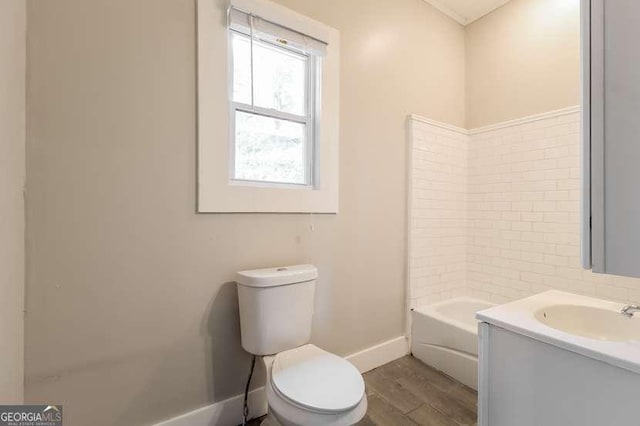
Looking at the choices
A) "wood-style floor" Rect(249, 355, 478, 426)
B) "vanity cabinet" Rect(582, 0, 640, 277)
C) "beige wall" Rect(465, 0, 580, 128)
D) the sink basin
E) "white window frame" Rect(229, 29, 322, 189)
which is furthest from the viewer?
"beige wall" Rect(465, 0, 580, 128)

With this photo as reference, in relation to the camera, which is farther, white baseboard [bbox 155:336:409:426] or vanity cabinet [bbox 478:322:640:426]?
white baseboard [bbox 155:336:409:426]

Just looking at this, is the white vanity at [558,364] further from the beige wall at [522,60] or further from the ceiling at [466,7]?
the ceiling at [466,7]

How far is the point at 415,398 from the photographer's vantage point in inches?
72.4

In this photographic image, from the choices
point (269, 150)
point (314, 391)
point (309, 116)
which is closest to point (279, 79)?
point (309, 116)

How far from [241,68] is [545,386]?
82.0 inches

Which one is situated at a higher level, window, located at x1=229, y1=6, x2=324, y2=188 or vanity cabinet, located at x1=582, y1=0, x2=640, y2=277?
window, located at x1=229, y1=6, x2=324, y2=188

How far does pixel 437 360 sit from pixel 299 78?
216 cm

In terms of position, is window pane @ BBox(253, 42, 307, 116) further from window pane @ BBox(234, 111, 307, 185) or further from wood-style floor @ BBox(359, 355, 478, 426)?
wood-style floor @ BBox(359, 355, 478, 426)

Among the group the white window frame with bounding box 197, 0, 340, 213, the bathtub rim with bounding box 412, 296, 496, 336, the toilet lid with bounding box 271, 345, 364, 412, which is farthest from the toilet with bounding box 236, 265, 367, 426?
the bathtub rim with bounding box 412, 296, 496, 336

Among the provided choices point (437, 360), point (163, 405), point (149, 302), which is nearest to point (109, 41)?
point (149, 302)

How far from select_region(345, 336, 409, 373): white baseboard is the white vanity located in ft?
2.83

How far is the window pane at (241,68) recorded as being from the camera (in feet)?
5.65

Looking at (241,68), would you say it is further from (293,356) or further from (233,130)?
(293,356)

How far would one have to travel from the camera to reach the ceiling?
2.56 m
